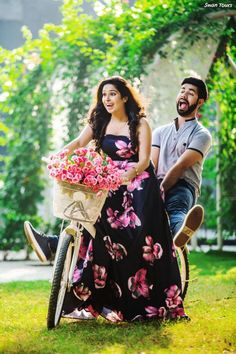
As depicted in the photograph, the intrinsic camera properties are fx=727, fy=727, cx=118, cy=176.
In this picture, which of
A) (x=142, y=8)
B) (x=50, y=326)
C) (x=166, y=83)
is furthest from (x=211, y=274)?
(x=50, y=326)

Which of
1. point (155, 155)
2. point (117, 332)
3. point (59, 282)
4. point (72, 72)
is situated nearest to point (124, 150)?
point (155, 155)

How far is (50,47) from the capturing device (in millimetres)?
8148

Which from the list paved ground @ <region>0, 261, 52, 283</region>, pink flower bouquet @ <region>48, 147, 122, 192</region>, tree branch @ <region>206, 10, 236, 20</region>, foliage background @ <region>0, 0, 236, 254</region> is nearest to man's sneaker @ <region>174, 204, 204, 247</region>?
pink flower bouquet @ <region>48, 147, 122, 192</region>

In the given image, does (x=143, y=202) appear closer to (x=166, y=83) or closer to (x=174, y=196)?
(x=174, y=196)

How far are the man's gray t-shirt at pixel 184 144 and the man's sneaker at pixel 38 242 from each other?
0.98 m

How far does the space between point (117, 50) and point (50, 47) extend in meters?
0.93

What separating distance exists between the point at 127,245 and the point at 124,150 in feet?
1.69

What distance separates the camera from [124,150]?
155 inches

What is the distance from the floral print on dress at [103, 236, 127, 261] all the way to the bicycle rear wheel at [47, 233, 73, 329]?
0.27 metres

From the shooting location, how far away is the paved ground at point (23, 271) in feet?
21.5

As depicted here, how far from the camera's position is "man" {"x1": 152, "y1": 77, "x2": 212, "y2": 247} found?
4.29 m

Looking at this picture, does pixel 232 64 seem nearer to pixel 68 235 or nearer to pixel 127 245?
pixel 127 245

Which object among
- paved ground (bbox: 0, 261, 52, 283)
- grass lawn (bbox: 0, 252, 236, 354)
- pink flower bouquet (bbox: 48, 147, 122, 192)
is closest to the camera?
grass lawn (bbox: 0, 252, 236, 354)

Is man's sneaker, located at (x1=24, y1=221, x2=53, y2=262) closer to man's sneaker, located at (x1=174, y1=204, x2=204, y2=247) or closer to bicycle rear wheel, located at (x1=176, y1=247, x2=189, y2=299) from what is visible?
man's sneaker, located at (x1=174, y1=204, x2=204, y2=247)
